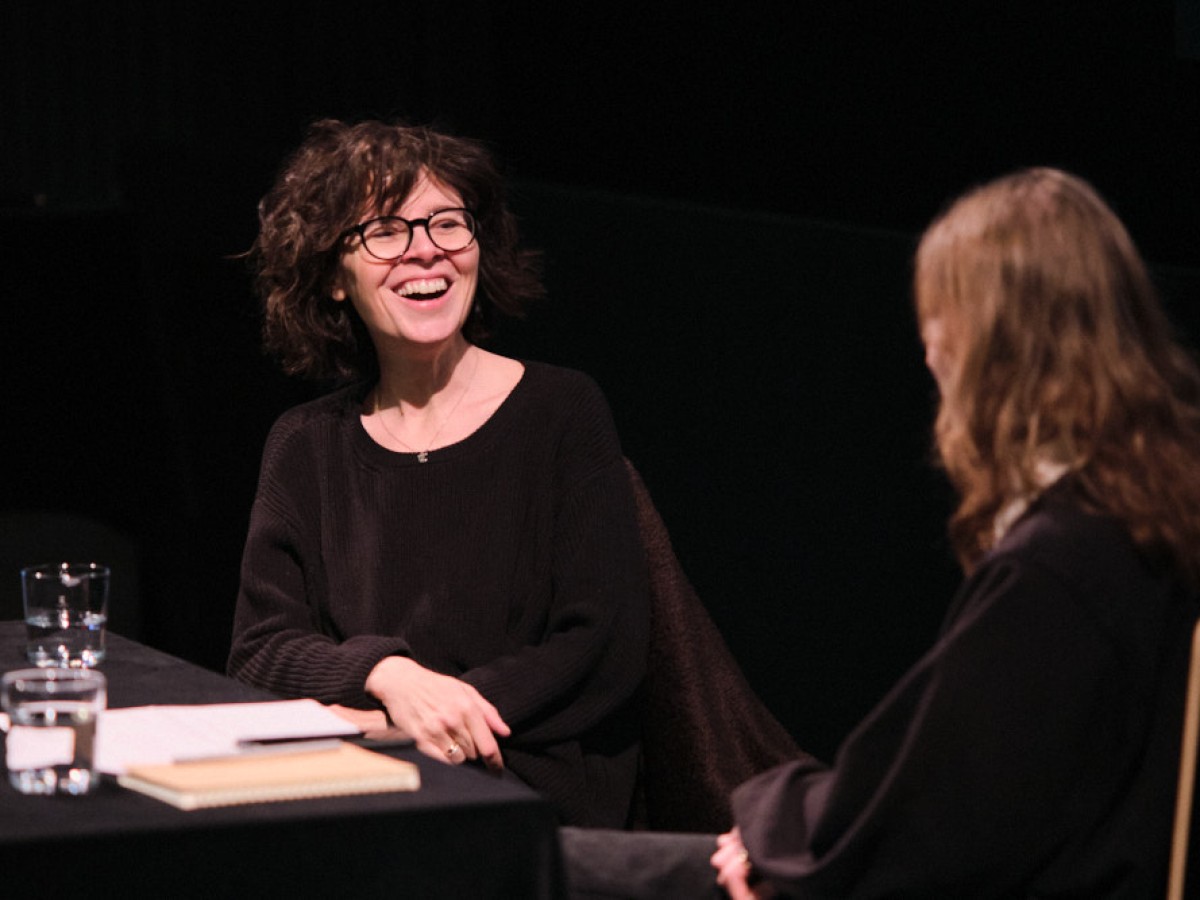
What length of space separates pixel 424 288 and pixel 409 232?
0.09m

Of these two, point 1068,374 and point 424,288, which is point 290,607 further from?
point 1068,374

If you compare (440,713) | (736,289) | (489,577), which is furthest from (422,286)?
(736,289)

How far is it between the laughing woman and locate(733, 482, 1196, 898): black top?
36.5 inches

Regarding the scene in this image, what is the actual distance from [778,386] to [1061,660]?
6.41 ft

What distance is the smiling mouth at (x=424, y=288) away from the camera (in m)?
2.67

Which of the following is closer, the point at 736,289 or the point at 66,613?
the point at 66,613

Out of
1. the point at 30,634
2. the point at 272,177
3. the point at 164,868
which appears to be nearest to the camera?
the point at 164,868

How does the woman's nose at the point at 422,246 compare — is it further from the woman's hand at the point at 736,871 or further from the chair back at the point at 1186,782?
the chair back at the point at 1186,782

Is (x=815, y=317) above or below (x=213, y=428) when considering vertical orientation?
above

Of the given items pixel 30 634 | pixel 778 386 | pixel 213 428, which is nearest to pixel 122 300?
pixel 213 428

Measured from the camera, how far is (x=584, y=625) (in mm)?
2518

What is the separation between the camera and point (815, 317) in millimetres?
3385

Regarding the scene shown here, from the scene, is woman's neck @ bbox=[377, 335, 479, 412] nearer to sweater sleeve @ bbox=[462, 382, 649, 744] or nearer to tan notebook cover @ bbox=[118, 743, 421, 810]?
sweater sleeve @ bbox=[462, 382, 649, 744]

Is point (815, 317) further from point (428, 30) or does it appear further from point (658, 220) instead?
point (428, 30)
